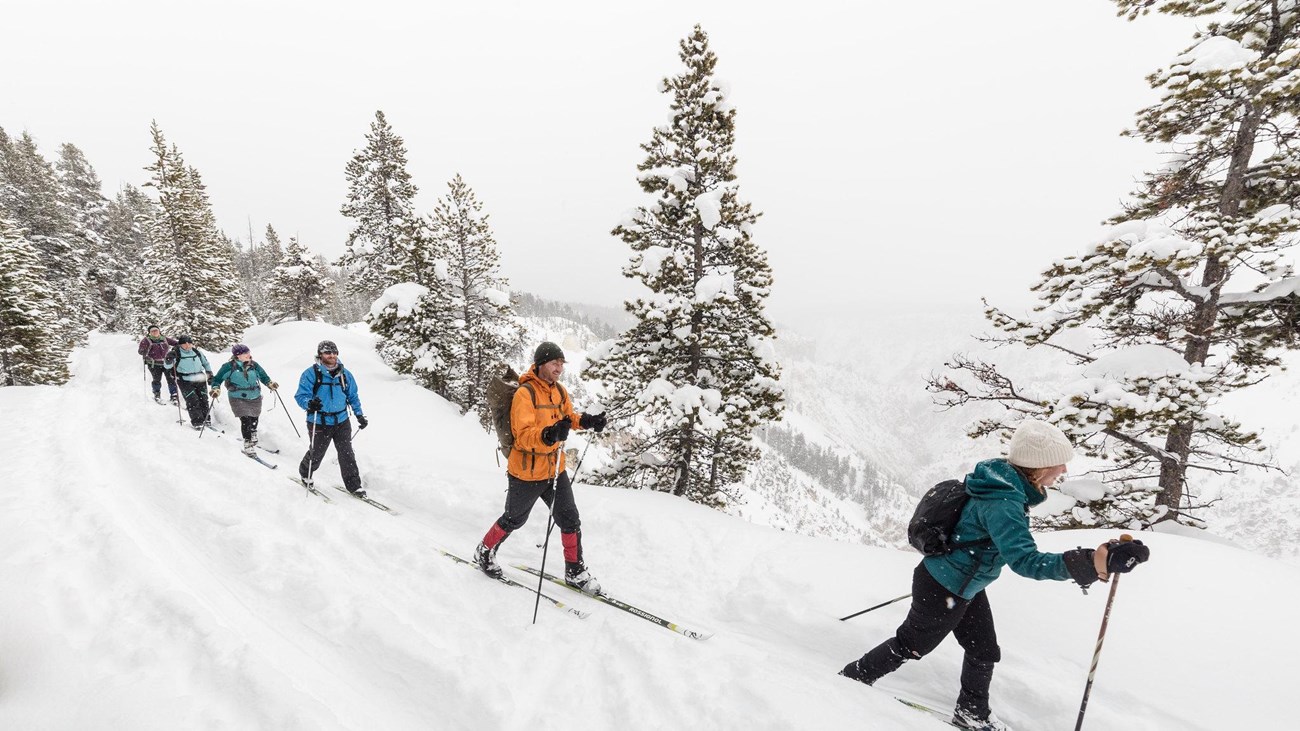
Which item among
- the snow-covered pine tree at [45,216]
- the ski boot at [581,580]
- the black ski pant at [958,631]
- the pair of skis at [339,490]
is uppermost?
the snow-covered pine tree at [45,216]

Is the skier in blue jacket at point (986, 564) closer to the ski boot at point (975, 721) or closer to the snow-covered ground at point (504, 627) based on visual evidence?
the ski boot at point (975, 721)

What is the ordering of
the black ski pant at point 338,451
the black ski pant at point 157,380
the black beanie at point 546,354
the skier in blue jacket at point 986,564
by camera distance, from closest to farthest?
the skier in blue jacket at point 986,564 < the black beanie at point 546,354 < the black ski pant at point 338,451 < the black ski pant at point 157,380

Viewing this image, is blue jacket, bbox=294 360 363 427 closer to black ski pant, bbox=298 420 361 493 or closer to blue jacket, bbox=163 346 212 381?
black ski pant, bbox=298 420 361 493

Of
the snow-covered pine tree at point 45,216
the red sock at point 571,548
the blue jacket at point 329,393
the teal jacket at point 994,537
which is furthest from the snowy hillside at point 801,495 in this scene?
the teal jacket at point 994,537

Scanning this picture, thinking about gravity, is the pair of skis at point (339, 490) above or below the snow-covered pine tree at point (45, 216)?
below

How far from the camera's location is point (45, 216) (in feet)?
107

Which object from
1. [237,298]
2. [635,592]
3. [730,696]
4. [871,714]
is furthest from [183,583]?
[237,298]

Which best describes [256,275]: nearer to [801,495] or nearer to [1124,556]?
[1124,556]

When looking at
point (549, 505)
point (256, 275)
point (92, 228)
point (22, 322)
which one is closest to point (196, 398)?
point (549, 505)

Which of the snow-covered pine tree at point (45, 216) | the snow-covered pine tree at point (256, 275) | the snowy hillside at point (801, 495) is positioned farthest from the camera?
the snowy hillside at point (801, 495)

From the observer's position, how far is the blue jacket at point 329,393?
738 cm

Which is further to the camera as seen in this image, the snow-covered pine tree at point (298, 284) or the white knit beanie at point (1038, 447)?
the snow-covered pine tree at point (298, 284)

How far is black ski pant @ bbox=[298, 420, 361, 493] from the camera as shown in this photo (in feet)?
25.0

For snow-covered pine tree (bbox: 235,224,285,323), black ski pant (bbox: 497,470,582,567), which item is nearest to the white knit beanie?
black ski pant (bbox: 497,470,582,567)
